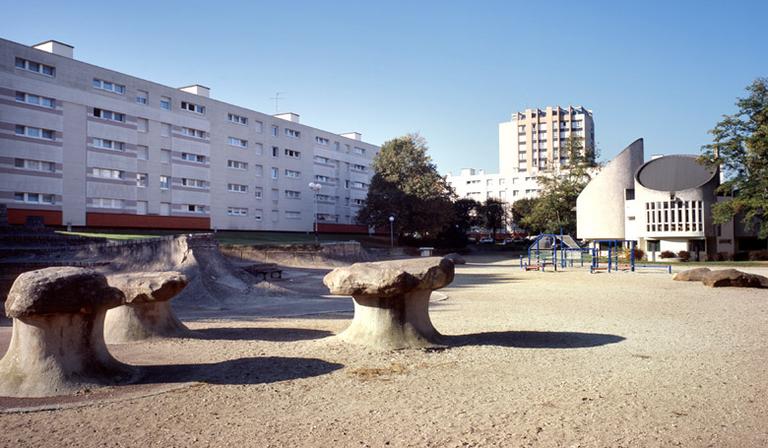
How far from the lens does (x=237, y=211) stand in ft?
176

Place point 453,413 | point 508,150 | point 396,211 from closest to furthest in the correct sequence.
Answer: point 453,413 → point 396,211 → point 508,150

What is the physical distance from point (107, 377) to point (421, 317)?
4250 mm

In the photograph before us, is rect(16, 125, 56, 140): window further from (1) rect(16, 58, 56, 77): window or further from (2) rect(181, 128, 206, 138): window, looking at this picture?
(2) rect(181, 128, 206, 138): window

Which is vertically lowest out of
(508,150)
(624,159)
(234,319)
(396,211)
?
(234,319)

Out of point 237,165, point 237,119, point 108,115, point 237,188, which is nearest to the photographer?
point 108,115

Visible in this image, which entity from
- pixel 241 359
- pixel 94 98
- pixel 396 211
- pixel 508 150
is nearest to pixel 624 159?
pixel 396 211

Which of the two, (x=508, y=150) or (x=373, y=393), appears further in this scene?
(x=508, y=150)

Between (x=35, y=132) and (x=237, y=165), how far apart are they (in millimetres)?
18776

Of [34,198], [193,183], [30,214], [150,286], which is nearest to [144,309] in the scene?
[150,286]

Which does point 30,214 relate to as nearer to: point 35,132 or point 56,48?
point 35,132

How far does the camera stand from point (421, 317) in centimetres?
865

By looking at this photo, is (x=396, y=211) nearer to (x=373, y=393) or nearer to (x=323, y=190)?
(x=323, y=190)

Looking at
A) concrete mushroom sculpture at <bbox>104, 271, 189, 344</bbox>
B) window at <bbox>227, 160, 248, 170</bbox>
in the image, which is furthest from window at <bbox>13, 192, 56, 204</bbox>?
concrete mushroom sculpture at <bbox>104, 271, 189, 344</bbox>

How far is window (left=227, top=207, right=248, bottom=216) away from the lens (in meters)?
52.7
